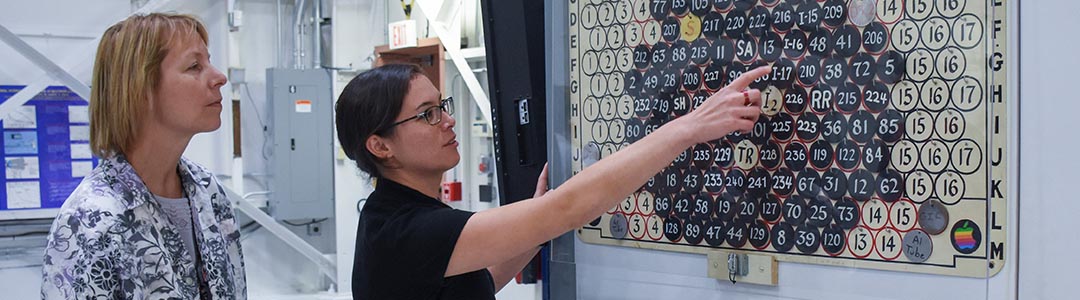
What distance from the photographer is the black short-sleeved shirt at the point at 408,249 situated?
1.23 meters

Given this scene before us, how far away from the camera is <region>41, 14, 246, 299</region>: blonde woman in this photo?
1254 millimetres

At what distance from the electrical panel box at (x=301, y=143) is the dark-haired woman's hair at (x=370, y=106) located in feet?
10.8

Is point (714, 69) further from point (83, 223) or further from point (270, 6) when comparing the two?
point (270, 6)

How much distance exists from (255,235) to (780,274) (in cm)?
412

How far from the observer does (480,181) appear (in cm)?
411

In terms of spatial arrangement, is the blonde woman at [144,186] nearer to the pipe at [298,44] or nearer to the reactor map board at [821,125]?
the reactor map board at [821,125]

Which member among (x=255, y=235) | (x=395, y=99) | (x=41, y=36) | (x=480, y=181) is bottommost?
(x=255, y=235)

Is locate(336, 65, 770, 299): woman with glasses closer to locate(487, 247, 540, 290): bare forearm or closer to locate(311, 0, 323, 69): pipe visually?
locate(487, 247, 540, 290): bare forearm

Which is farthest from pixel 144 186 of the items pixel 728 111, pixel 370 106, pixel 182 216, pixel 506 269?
pixel 728 111

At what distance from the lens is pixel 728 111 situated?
3.97 feet

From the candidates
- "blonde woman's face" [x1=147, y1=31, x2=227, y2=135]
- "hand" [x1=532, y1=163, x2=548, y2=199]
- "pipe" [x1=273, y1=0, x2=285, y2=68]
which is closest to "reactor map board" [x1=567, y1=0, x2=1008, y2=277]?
"hand" [x1=532, y1=163, x2=548, y2=199]

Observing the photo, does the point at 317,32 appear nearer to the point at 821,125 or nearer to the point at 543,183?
the point at 543,183

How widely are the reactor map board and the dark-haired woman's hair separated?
317mm

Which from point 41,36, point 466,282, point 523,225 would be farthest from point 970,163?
point 41,36
